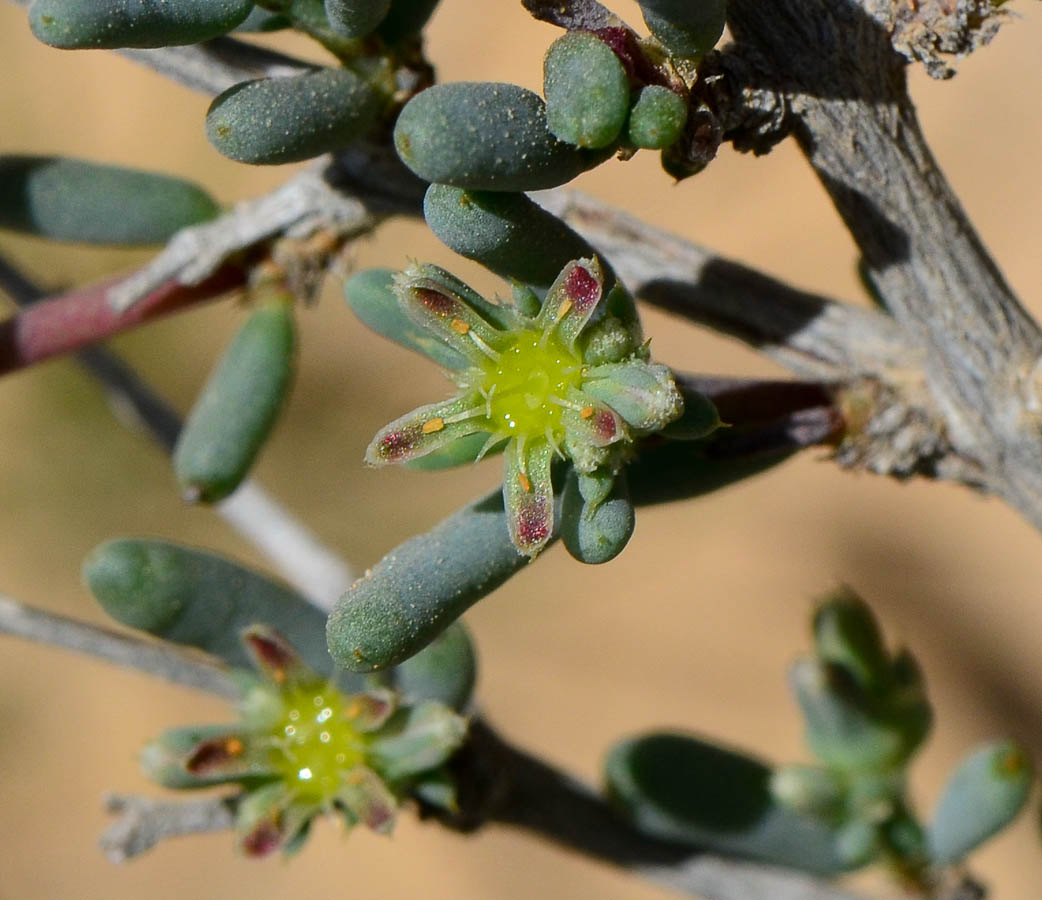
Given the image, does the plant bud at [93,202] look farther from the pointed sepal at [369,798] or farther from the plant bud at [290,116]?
the pointed sepal at [369,798]

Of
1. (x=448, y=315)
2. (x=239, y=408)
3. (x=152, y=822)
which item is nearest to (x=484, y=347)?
(x=448, y=315)

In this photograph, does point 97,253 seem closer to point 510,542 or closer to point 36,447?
point 36,447

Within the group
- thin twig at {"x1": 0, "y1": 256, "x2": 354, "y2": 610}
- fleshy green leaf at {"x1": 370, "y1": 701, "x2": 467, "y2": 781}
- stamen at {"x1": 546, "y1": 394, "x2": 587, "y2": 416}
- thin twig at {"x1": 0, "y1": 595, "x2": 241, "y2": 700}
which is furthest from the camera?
thin twig at {"x1": 0, "y1": 256, "x2": 354, "y2": 610}

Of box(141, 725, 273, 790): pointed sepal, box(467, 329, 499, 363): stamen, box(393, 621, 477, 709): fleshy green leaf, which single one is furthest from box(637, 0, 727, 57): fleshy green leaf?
box(141, 725, 273, 790): pointed sepal

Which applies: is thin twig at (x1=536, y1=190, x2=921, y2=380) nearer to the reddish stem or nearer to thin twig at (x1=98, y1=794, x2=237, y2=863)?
the reddish stem

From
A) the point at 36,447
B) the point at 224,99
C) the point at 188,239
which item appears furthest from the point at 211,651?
the point at 36,447

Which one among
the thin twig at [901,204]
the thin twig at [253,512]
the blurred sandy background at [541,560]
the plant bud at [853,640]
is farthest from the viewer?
the blurred sandy background at [541,560]

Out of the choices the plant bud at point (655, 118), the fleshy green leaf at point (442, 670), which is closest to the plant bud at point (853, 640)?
the fleshy green leaf at point (442, 670)
